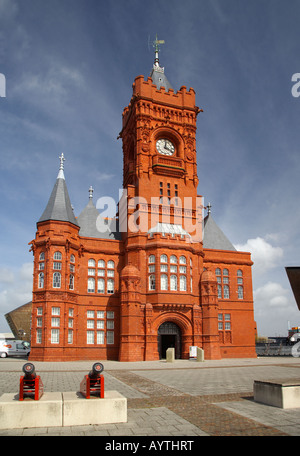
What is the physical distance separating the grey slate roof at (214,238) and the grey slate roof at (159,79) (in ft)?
59.9

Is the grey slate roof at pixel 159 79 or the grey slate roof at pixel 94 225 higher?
the grey slate roof at pixel 159 79

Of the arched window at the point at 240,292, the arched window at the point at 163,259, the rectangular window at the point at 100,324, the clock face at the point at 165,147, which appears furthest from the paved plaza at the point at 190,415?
the clock face at the point at 165,147

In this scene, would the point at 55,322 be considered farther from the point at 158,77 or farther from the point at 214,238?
the point at 158,77

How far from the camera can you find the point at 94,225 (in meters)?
42.9

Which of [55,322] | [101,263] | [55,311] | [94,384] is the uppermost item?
[101,263]

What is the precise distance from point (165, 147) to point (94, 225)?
12600mm

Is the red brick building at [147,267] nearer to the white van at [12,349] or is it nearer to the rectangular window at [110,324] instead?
the rectangular window at [110,324]

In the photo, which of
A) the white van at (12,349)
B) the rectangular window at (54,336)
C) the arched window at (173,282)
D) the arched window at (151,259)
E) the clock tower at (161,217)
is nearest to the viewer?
the rectangular window at (54,336)

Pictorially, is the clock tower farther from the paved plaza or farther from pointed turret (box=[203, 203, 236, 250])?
the paved plaza

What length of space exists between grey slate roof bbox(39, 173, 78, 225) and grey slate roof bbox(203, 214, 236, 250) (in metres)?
16.6

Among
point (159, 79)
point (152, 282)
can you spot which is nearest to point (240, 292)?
point (152, 282)

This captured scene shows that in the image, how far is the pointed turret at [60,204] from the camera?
3691 centimetres
